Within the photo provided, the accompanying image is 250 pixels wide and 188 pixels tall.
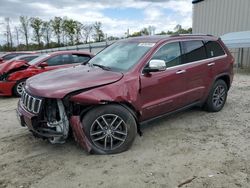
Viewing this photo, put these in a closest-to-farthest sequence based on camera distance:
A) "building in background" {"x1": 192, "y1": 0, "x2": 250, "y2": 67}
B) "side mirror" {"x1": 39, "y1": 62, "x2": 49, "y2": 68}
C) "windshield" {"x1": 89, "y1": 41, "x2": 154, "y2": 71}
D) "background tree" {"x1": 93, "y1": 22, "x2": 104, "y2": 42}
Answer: "windshield" {"x1": 89, "y1": 41, "x2": 154, "y2": 71}, "side mirror" {"x1": 39, "y1": 62, "x2": 49, "y2": 68}, "building in background" {"x1": 192, "y1": 0, "x2": 250, "y2": 67}, "background tree" {"x1": 93, "y1": 22, "x2": 104, "y2": 42}

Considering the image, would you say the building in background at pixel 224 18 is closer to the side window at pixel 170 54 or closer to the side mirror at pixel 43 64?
the side mirror at pixel 43 64

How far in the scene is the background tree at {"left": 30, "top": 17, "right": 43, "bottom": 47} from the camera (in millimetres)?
49000

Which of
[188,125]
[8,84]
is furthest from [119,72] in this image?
[8,84]

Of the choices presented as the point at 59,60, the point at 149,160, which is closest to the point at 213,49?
the point at 149,160

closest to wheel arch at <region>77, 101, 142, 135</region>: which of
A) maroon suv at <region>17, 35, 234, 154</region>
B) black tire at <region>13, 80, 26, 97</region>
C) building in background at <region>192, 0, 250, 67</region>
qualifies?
maroon suv at <region>17, 35, 234, 154</region>

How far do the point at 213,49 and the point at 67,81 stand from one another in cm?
342

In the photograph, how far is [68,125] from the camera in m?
3.85

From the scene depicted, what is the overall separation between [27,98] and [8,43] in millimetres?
51828

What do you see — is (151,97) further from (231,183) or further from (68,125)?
(231,183)

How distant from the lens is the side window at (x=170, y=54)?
4734 millimetres

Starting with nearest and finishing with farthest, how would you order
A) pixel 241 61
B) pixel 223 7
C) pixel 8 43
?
pixel 241 61 < pixel 223 7 < pixel 8 43

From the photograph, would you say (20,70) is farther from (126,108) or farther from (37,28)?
(37,28)

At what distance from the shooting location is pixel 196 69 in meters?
5.25

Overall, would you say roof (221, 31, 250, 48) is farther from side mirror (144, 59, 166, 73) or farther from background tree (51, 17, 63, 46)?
background tree (51, 17, 63, 46)
